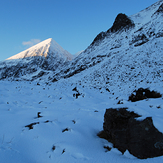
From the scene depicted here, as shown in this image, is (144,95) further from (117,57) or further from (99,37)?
(99,37)

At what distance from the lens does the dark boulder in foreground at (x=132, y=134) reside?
2.17 m

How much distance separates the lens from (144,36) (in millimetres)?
28922

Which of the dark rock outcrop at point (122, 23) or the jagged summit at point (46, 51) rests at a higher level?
the jagged summit at point (46, 51)

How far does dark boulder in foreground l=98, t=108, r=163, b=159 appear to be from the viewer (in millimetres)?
2170

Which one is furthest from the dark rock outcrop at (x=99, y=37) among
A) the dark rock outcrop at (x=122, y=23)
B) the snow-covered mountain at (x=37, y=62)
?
the snow-covered mountain at (x=37, y=62)

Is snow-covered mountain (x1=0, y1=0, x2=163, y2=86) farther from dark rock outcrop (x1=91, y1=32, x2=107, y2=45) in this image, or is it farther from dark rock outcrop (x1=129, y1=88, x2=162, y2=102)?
dark rock outcrop (x1=129, y1=88, x2=162, y2=102)

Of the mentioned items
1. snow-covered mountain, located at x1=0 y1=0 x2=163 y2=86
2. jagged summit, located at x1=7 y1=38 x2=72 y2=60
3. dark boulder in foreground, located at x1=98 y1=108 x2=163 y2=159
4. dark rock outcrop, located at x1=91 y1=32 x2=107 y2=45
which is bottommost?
→ dark boulder in foreground, located at x1=98 y1=108 x2=163 y2=159

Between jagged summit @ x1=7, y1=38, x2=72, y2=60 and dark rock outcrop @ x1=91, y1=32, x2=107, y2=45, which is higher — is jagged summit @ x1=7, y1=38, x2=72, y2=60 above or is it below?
above

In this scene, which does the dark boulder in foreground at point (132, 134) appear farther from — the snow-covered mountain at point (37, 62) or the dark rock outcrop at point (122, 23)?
the snow-covered mountain at point (37, 62)

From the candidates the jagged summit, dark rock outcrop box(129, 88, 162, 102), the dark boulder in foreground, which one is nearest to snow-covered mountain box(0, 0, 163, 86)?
the jagged summit

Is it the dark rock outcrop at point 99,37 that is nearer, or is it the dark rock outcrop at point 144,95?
the dark rock outcrop at point 144,95

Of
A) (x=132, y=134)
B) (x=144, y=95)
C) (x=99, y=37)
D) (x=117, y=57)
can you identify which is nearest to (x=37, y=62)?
(x=99, y=37)

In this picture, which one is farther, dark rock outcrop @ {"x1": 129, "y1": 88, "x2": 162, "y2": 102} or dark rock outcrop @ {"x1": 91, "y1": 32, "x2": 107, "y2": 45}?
dark rock outcrop @ {"x1": 91, "y1": 32, "x2": 107, "y2": 45}

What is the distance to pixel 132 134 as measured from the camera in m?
2.58
